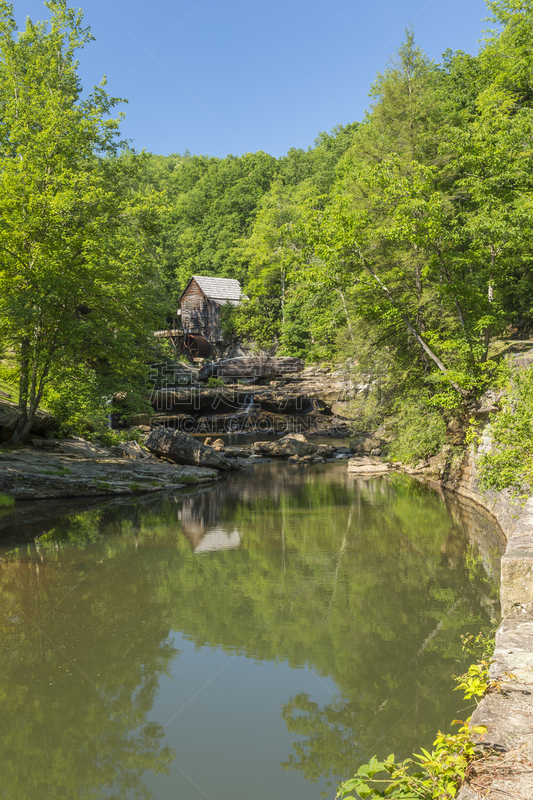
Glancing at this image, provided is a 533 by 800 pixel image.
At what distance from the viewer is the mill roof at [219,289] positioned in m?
48.7

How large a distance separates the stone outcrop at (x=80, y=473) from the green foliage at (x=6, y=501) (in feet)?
1.39

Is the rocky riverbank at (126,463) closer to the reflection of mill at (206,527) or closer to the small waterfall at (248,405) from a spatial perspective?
the reflection of mill at (206,527)

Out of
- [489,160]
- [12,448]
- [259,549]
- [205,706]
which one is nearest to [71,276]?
[12,448]

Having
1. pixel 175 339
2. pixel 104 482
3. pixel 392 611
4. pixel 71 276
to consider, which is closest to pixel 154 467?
pixel 104 482

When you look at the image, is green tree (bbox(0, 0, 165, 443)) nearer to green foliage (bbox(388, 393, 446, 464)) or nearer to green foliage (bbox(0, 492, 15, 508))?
green foliage (bbox(0, 492, 15, 508))

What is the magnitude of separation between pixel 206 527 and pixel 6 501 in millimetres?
4727

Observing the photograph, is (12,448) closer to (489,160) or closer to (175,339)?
(489,160)

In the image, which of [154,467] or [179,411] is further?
[179,411]

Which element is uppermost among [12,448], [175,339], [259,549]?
[175,339]

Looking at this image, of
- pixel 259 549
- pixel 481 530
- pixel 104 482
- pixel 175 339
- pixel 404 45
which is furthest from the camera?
pixel 175 339

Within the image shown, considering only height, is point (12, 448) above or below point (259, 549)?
above

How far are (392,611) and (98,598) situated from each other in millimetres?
3868

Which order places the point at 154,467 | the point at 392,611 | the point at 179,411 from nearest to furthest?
1. the point at 392,611
2. the point at 154,467
3. the point at 179,411

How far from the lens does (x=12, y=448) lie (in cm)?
1495
